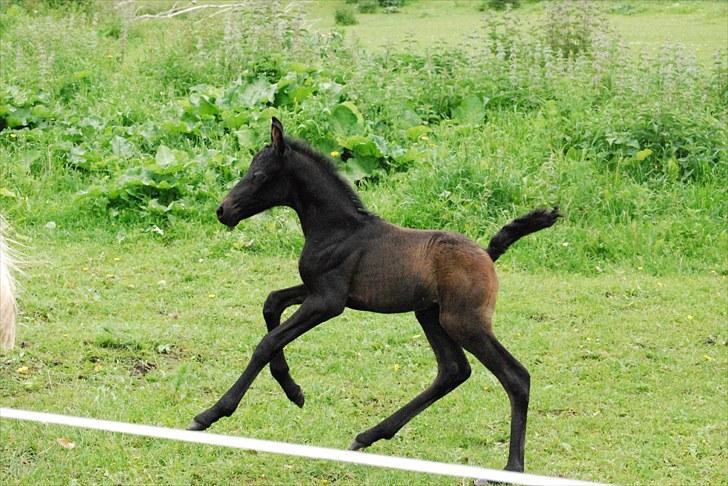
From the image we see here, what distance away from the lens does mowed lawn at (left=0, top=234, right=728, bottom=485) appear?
5.50m

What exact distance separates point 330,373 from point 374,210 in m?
2.79

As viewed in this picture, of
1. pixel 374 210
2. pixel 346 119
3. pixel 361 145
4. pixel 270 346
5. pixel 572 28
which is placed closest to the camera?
pixel 270 346

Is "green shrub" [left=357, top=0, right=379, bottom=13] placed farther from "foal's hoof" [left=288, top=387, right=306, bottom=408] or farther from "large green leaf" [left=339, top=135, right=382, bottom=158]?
"foal's hoof" [left=288, top=387, right=306, bottom=408]

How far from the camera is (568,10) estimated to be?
12.1 meters

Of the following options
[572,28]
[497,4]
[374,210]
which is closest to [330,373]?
[374,210]

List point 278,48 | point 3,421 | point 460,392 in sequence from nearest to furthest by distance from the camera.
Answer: point 3,421 → point 460,392 → point 278,48

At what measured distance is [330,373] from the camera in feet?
22.0

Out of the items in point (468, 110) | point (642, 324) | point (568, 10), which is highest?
point (568, 10)

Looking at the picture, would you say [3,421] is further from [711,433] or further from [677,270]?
[677,270]

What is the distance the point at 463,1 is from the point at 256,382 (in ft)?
46.9

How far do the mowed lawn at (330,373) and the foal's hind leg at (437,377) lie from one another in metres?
0.21

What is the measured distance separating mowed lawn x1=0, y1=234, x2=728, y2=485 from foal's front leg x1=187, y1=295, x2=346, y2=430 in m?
0.54

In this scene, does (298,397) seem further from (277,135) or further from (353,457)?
(353,457)

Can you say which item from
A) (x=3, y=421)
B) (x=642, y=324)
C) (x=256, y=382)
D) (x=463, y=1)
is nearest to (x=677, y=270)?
(x=642, y=324)
